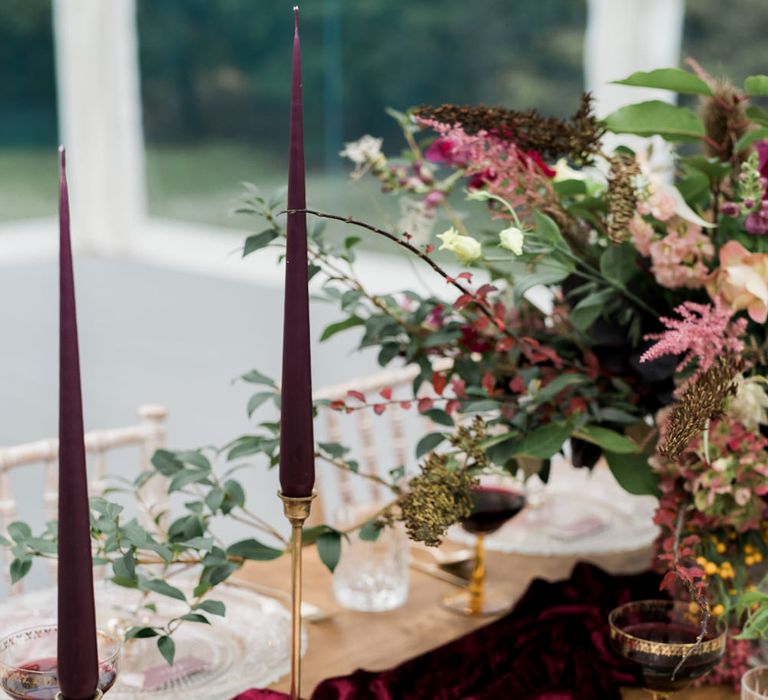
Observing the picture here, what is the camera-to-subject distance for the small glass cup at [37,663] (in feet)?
2.58

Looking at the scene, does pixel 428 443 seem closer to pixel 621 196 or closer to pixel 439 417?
pixel 439 417

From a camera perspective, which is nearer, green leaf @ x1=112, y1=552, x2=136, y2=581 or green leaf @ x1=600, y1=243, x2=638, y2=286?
green leaf @ x1=112, y1=552, x2=136, y2=581

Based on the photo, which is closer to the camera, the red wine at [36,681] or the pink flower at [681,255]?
the red wine at [36,681]

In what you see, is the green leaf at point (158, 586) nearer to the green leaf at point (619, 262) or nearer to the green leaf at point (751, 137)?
the green leaf at point (619, 262)

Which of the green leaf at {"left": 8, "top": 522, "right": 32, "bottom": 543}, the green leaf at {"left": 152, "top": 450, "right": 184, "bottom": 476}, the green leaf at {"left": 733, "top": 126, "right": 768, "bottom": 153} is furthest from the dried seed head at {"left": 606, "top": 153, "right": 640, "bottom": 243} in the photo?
the green leaf at {"left": 8, "top": 522, "right": 32, "bottom": 543}

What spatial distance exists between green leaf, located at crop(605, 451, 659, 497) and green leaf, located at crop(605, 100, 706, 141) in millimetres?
291

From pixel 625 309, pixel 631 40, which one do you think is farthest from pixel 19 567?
pixel 631 40

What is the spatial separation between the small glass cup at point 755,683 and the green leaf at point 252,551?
40cm

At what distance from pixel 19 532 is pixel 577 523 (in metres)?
0.70

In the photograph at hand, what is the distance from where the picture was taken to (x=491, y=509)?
1.22m

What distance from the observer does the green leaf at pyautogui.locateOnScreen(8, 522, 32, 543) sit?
0.99 m

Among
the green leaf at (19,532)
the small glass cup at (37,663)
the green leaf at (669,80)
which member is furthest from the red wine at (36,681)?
the green leaf at (669,80)

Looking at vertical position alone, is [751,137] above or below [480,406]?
above

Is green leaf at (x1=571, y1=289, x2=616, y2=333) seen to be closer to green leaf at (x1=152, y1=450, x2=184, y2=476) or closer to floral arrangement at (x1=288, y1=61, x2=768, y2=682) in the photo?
floral arrangement at (x1=288, y1=61, x2=768, y2=682)
